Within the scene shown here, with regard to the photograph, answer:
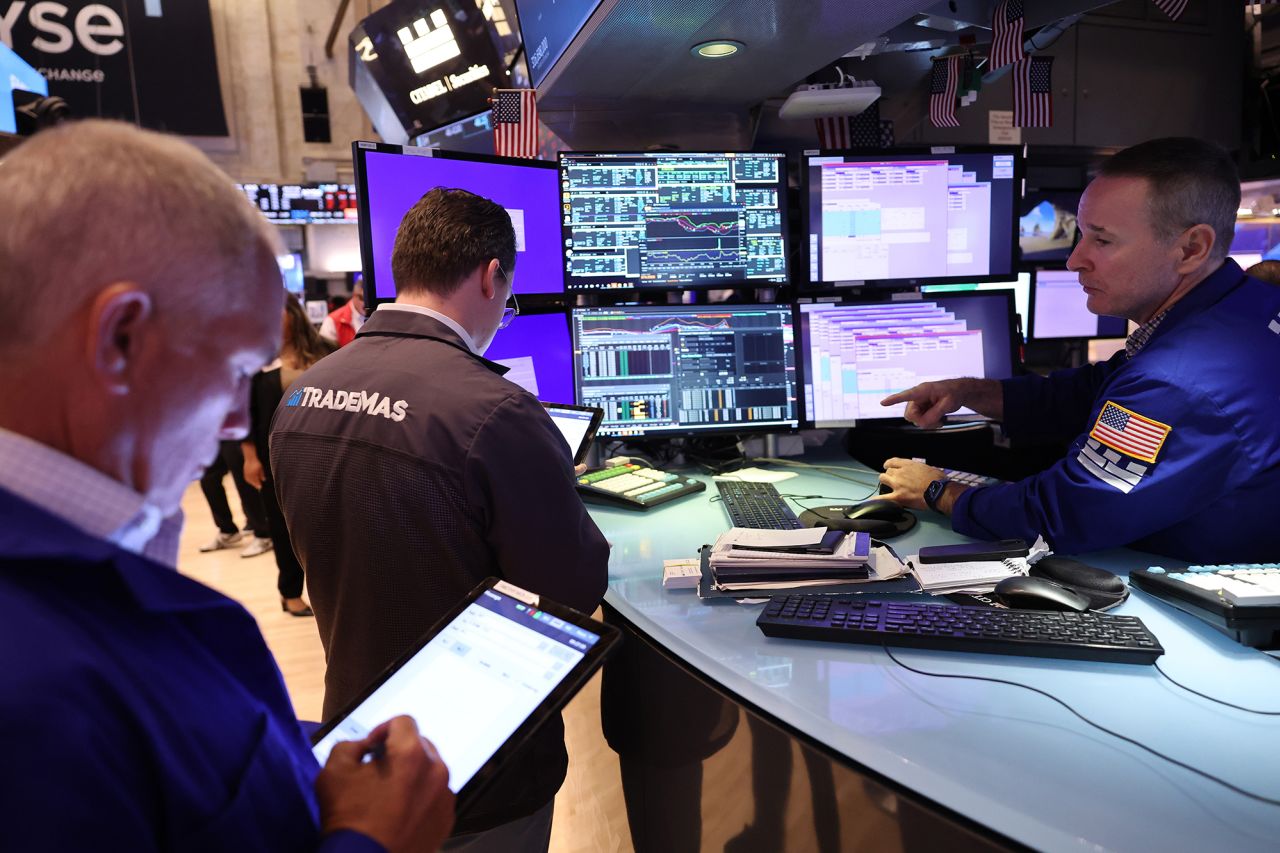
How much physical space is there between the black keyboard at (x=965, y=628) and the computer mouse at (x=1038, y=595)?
0.02 meters

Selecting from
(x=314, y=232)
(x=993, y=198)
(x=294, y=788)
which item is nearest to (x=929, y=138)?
(x=993, y=198)

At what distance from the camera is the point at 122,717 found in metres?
0.47

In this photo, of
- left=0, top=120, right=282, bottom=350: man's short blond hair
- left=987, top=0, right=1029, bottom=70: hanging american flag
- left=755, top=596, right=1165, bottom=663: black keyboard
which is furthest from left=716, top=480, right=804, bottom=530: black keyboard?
left=987, top=0, right=1029, bottom=70: hanging american flag

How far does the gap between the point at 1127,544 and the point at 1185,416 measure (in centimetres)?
35

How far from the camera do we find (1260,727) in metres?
0.91

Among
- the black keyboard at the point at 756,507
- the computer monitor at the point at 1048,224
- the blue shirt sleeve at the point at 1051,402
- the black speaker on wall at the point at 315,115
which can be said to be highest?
the black speaker on wall at the point at 315,115

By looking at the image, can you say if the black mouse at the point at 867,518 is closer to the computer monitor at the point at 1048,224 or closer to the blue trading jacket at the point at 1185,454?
the blue trading jacket at the point at 1185,454

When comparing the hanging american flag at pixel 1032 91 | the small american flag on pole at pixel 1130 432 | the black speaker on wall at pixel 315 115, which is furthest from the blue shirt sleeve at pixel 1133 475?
the black speaker on wall at pixel 315 115

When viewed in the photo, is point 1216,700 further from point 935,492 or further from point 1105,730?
point 935,492

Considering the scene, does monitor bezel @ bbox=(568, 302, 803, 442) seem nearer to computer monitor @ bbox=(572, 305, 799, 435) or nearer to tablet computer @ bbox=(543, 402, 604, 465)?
computer monitor @ bbox=(572, 305, 799, 435)

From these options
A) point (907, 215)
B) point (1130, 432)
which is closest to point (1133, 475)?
point (1130, 432)

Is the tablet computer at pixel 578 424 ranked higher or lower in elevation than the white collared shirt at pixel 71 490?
lower

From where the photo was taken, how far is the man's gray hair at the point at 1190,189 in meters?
1.58

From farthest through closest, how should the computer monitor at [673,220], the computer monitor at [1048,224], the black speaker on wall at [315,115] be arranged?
the black speaker on wall at [315,115] < the computer monitor at [1048,224] < the computer monitor at [673,220]
